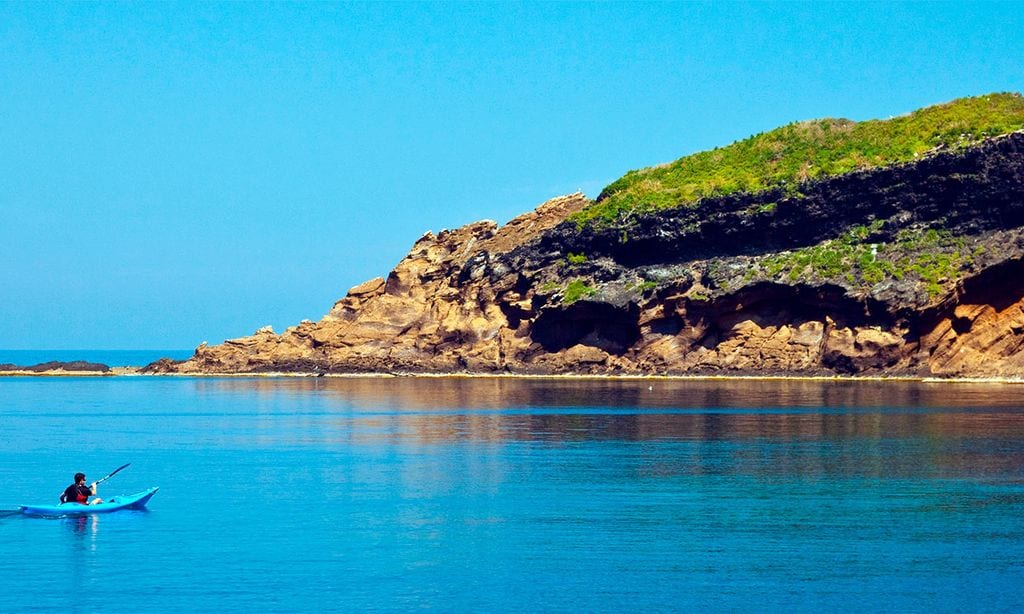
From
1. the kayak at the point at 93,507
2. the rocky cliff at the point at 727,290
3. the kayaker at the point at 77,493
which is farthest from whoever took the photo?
the rocky cliff at the point at 727,290

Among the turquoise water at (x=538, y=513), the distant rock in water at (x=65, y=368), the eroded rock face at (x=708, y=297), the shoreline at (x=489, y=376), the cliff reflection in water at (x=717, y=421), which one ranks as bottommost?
the turquoise water at (x=538, y=513)

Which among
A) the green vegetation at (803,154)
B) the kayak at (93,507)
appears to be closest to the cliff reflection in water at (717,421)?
the kayak at (93,507)

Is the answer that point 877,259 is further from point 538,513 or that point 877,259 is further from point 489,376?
point 538,513

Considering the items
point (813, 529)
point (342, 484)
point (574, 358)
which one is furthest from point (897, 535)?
point (574, 358)

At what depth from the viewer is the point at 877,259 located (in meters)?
116

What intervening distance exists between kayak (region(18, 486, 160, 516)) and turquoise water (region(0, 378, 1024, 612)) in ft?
1.38

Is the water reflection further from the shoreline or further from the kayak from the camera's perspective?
the kayak

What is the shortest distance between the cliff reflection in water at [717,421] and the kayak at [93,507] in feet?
64.2

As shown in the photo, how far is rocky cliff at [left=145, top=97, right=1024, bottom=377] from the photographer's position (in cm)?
10988

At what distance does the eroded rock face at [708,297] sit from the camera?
10969 centimetres

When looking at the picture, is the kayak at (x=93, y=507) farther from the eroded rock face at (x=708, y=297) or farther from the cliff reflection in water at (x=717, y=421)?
the eroded rock face at (x=708, y=297)

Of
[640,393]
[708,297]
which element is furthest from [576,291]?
[640,393]

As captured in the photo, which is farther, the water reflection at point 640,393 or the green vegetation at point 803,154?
the green vegetation at point 803,154

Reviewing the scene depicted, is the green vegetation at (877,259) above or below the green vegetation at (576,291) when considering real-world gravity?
above
